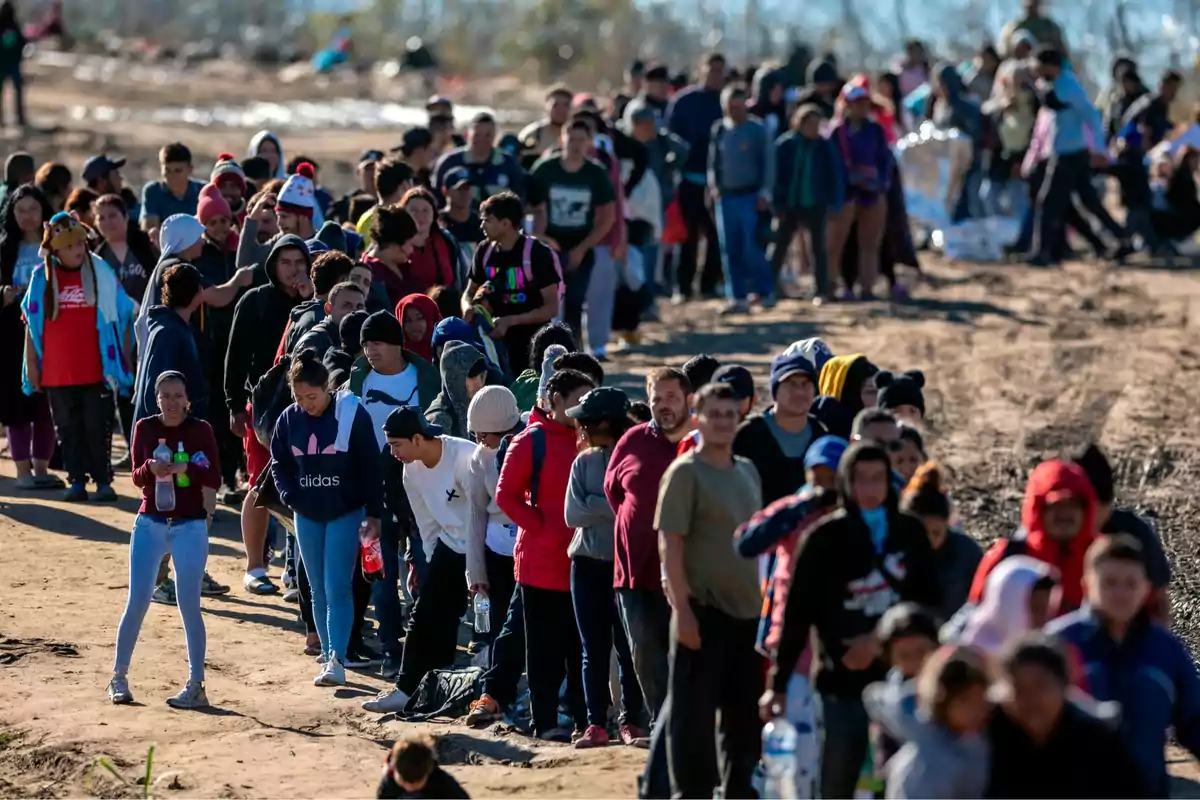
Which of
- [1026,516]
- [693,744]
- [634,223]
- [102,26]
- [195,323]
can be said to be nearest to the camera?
[1026,516]

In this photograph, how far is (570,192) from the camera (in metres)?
16.1

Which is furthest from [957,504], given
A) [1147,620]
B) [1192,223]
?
[1192,223]

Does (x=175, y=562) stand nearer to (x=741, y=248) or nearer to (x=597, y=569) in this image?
(x=597, y=569)

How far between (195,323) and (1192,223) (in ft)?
43.8

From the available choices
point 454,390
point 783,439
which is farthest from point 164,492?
point 783,439

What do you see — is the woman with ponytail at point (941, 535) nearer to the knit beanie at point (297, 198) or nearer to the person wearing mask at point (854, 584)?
the person wearing mask at point (854, 584)

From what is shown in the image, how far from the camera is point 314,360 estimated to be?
420 inches

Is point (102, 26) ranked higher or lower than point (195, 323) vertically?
higher

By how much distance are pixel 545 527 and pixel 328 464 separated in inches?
50.8

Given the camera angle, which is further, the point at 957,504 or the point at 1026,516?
the point at 957,504

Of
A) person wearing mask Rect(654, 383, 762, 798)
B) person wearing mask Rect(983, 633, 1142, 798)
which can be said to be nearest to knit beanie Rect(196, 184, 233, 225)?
person wearing mask Rect(654, 383, 762, 798)

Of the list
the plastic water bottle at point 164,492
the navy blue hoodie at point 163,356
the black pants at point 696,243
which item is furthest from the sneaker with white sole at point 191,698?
the black pants at point 696,243

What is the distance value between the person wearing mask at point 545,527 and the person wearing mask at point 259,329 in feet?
9.57

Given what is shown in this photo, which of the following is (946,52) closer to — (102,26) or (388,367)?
(388,367)
